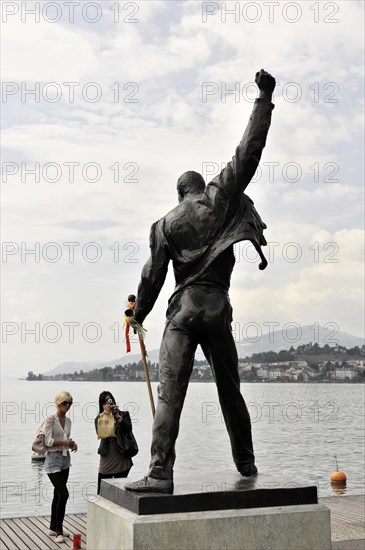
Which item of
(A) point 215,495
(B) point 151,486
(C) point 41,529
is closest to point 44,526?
(C) point 41,529

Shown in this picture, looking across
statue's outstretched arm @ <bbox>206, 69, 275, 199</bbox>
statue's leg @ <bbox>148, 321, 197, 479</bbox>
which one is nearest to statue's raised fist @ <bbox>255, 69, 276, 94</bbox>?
statue's outstretched arm @ <bbox>206, 69, 275, 199</bbox>

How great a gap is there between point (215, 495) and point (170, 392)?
847mm

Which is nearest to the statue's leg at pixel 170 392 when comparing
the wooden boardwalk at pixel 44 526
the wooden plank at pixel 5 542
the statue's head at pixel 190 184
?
the statue's head at pixel 190 184

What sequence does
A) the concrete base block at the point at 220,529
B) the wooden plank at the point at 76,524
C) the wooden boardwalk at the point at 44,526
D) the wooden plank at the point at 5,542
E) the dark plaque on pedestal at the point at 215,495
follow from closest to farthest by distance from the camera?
1. the concrete base block at the point at 220,529
2. the dark plaque on pedestal at the point at 215,495
3. the wooden plank at the point at 5,542
4. the wooden boardwalk at the point at 44,526
5. the wooden plank at the point at 76,524

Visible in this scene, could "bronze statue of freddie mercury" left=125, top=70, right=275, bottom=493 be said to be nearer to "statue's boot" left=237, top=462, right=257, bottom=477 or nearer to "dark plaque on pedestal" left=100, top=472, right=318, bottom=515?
"statue's boot" left=237, top=462, right=257, bottom=477

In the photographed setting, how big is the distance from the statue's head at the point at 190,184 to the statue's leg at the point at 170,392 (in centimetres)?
108

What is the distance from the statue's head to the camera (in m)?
6.82

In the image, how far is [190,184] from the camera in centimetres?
685

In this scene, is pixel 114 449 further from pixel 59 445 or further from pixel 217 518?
pixel 217 518

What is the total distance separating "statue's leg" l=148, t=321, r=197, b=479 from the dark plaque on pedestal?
0.77 ft

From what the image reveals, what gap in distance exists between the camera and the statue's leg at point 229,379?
644cm

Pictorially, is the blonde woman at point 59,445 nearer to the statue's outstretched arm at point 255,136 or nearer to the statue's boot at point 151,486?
the statue's boot at point 151,486

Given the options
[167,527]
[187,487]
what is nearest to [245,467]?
[187,487]

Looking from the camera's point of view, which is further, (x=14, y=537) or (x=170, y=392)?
(x=14, y=537)
